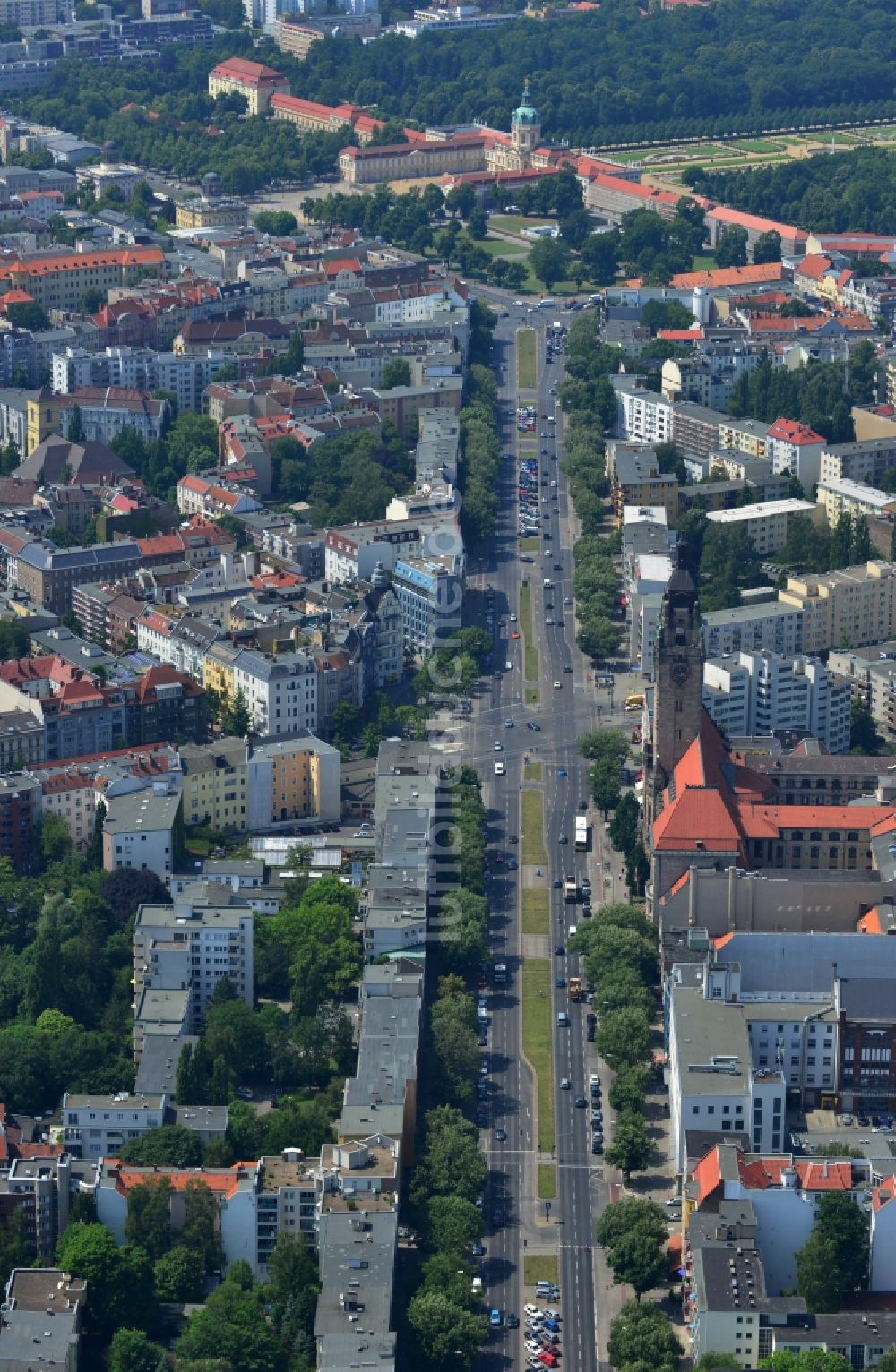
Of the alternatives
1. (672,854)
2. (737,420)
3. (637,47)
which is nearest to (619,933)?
(672,854)

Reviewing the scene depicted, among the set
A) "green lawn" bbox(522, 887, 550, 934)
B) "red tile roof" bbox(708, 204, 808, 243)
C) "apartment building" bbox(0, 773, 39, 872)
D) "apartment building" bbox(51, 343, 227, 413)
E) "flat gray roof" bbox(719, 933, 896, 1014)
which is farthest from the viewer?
"red tile roof" bbox(708, 204, 808, 243)

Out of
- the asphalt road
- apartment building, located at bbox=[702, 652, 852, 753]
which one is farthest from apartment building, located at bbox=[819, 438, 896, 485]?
apartment building, located at bbox=[702, 652, 852, 753]

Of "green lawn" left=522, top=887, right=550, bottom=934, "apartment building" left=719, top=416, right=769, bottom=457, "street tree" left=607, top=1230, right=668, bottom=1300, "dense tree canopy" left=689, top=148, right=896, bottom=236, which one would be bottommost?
"street tree" left=607, top=1230, right=668, bottom=1300

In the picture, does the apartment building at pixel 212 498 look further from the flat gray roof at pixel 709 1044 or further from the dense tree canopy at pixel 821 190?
the dense tree canopy at pixel 821 190

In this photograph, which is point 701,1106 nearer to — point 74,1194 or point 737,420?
point 74,1194

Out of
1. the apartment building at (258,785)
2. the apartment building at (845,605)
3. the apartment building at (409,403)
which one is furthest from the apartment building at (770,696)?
the apartment building at (409,403)

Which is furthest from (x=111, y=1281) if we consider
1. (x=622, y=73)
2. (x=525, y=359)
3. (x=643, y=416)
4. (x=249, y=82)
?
(x=622, y=73)

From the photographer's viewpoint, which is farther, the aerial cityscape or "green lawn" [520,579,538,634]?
"green lawn" [520,579,538,634]

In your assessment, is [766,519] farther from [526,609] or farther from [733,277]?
[733,277]

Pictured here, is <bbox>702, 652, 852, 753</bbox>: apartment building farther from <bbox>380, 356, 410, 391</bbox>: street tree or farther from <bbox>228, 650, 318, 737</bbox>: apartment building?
Result: <bbox>380, 356, 410, 391</bbox>: street tree
